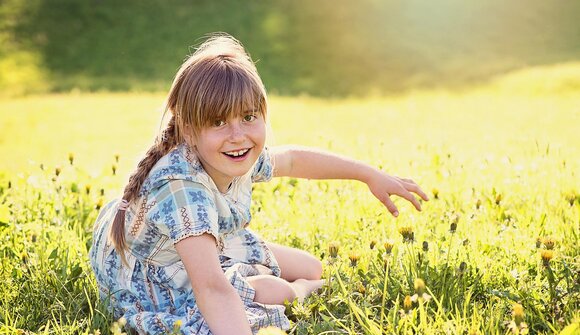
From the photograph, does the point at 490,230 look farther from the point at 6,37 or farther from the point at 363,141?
the point at 6,37

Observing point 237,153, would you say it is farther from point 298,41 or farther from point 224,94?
point 298,41

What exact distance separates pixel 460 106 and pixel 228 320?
7.79m

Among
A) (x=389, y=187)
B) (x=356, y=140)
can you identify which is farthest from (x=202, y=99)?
(x=356, y=140)

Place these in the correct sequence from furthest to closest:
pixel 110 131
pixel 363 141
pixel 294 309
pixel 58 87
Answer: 1. pixel 58 87
2. pixel 110 131
3. pixel 363 141
4. pixel 294 309

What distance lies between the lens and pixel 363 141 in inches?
237

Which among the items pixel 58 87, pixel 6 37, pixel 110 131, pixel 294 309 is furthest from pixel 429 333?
pixel 6 37

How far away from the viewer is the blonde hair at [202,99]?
2.70 meters

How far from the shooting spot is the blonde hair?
2.70m

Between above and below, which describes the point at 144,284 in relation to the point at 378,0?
below

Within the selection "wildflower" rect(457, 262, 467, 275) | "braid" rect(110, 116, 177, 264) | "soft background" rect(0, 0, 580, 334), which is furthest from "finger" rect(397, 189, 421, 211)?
"braid" rect(110, 116, 177, 264)

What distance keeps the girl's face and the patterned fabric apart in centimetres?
7

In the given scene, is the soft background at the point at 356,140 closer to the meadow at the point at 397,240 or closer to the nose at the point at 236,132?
the meadow at the point at 397,240

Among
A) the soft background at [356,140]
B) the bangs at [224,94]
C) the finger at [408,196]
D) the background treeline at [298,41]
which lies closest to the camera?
the bangs at [224,94]

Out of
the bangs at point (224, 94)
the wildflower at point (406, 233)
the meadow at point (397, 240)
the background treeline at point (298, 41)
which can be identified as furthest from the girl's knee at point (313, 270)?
the background treeline at point (298, 41)
